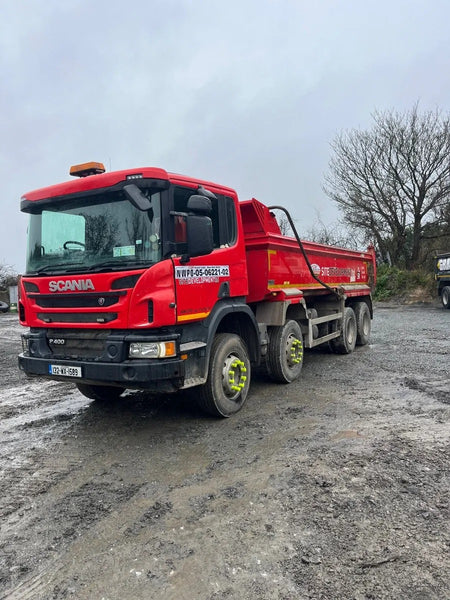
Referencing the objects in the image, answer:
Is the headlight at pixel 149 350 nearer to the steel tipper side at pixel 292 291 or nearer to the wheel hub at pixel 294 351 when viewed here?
the steel tipper side at pixel 292 291

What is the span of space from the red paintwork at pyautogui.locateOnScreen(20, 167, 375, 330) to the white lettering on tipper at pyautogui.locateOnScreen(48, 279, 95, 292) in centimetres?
3

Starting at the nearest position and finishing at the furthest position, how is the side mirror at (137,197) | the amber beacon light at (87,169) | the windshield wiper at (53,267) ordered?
1. the side mirror at (137,197)
2. the windshield wiper at (53,267)
3. the amber beacon light at (87,169)

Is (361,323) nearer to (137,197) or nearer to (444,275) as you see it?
(137,197)

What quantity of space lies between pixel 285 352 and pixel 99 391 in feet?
8.81

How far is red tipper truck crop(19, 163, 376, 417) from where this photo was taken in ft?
13.8

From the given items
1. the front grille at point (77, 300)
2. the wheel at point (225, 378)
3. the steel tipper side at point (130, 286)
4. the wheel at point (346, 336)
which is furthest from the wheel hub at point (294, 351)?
the front grille at point (77, 300)

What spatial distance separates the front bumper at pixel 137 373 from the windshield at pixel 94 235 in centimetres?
92

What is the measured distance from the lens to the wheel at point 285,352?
21.3 feet

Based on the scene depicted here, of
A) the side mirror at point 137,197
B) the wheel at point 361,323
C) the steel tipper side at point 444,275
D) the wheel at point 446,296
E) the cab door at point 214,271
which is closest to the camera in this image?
the side mirror at point 137,197

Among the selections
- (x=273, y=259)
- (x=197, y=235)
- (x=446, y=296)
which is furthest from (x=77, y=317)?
(x=446, y=296)

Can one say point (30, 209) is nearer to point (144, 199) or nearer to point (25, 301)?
point (25, 301)

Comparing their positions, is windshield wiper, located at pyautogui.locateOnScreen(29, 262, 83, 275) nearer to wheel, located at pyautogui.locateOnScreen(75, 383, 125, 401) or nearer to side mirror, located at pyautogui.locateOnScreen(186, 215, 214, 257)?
side mirror, located at pyautogui.locateOnScreen(186, 215, 214, 257)

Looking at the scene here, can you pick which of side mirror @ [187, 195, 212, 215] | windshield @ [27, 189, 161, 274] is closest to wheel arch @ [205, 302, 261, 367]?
side mirror @ [187, 195, 212, 215]

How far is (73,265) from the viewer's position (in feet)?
15.1
